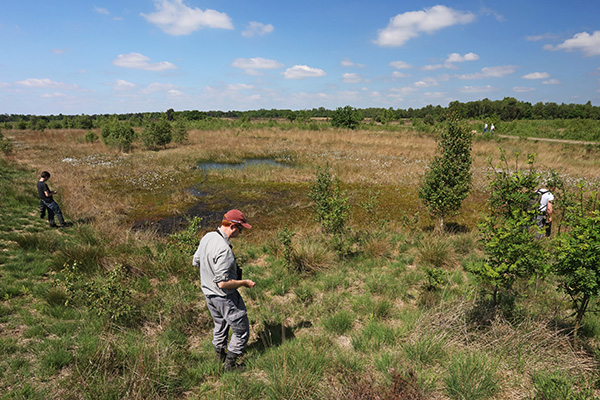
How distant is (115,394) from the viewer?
2980 mm

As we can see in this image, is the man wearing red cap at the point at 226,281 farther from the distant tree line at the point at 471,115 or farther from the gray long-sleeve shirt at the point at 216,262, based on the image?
the distant tree line at the point at 471,115

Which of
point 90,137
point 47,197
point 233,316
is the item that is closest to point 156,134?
point 90,137

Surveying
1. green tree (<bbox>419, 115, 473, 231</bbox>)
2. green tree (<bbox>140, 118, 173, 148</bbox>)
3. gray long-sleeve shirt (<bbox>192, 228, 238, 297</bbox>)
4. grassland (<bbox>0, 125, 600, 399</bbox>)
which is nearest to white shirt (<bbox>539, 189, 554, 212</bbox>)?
green tree (<bbox>419, 115, 473, 231</bbox>)

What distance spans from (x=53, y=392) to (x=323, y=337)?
325cm

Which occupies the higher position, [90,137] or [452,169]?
[90,137]

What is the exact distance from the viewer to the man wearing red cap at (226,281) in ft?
11.0

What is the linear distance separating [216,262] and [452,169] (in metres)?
7.48

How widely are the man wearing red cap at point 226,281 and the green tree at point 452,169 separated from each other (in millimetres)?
6812

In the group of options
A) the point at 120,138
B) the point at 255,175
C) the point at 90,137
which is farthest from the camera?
the point at 90,137

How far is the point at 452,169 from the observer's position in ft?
26.8

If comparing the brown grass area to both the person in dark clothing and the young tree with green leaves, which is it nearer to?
the person in dark clothing

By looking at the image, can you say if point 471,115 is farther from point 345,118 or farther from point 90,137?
point 90,137

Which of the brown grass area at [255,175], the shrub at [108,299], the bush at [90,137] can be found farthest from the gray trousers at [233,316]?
the bush at [90,137]

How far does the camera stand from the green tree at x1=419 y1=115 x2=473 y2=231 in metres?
8.04
